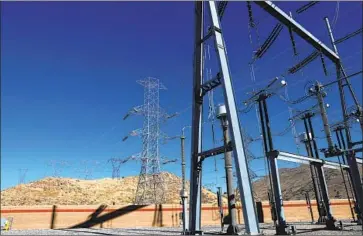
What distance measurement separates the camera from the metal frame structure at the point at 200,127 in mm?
10133

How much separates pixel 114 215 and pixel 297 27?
22760mm

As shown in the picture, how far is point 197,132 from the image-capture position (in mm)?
13867

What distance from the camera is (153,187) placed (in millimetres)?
36688

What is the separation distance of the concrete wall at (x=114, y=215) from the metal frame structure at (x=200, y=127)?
15.8 m

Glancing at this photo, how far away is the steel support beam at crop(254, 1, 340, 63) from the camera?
44.2ft

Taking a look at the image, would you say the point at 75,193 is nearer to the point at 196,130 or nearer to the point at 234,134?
the point at 196,130

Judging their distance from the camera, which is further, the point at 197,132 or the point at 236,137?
the point at 197,132

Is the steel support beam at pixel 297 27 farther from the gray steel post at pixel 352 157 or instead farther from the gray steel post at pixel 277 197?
the gray steel post at pixel 277 197

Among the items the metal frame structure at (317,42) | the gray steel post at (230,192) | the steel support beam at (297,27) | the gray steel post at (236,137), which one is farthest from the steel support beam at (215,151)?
the steel support beam at (297,27)

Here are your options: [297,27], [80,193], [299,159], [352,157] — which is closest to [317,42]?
[297,27]

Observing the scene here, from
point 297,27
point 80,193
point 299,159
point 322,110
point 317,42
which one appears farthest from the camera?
point 80,193

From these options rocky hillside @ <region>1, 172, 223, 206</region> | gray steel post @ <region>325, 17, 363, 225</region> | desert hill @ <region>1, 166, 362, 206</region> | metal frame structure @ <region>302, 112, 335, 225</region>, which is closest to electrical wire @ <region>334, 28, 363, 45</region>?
gray steel post @ <region>325, 17, 363, 225</region>

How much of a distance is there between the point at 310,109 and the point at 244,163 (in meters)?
10.8

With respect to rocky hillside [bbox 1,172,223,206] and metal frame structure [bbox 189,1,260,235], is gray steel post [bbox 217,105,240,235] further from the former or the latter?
rocky hillside [bbox 1,172,223,206]
